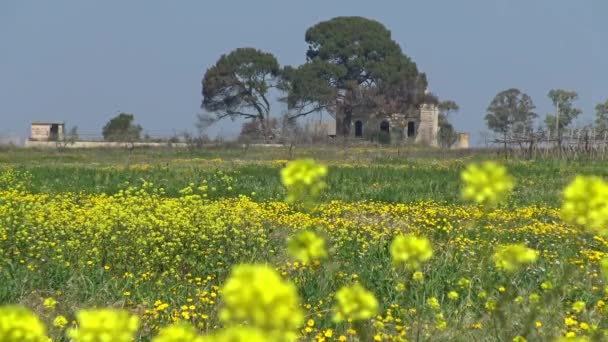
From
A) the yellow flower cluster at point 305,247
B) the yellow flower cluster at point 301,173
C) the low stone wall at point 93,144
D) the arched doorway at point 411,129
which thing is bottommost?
the low stone wall at point 93,144

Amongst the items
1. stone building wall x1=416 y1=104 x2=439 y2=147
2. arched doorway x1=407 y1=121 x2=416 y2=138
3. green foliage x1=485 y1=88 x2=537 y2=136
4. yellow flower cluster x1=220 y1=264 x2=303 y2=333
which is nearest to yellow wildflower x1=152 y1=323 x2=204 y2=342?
yellow flower cluster x1=220 y1=264 x2=303 y2=333

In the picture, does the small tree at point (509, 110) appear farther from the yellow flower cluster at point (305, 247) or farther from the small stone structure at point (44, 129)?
the yellow flower cluster at point (305, 247)

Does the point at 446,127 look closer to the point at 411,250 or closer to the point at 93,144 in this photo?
the point at 93,144

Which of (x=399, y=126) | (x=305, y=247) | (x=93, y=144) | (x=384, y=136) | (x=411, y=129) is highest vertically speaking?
(x=399, y=126)

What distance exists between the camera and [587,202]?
64.4 inches

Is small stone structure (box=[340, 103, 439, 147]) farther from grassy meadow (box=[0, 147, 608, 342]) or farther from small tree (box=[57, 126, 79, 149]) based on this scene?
grassy meadow (box=[0, 147, 608, 342])

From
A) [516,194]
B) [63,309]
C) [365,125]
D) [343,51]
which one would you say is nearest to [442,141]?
[365,125]

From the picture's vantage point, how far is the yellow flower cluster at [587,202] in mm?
1617

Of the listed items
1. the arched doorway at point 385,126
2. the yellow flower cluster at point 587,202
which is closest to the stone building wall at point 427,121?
the arched doorway at point 385,126

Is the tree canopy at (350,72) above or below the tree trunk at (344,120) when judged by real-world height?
above

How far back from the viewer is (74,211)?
7727 mm

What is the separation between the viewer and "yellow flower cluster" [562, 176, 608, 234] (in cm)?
162

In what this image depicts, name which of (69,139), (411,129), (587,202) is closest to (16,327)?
(587,202)

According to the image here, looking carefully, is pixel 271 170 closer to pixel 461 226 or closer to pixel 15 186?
pixel 15 186
